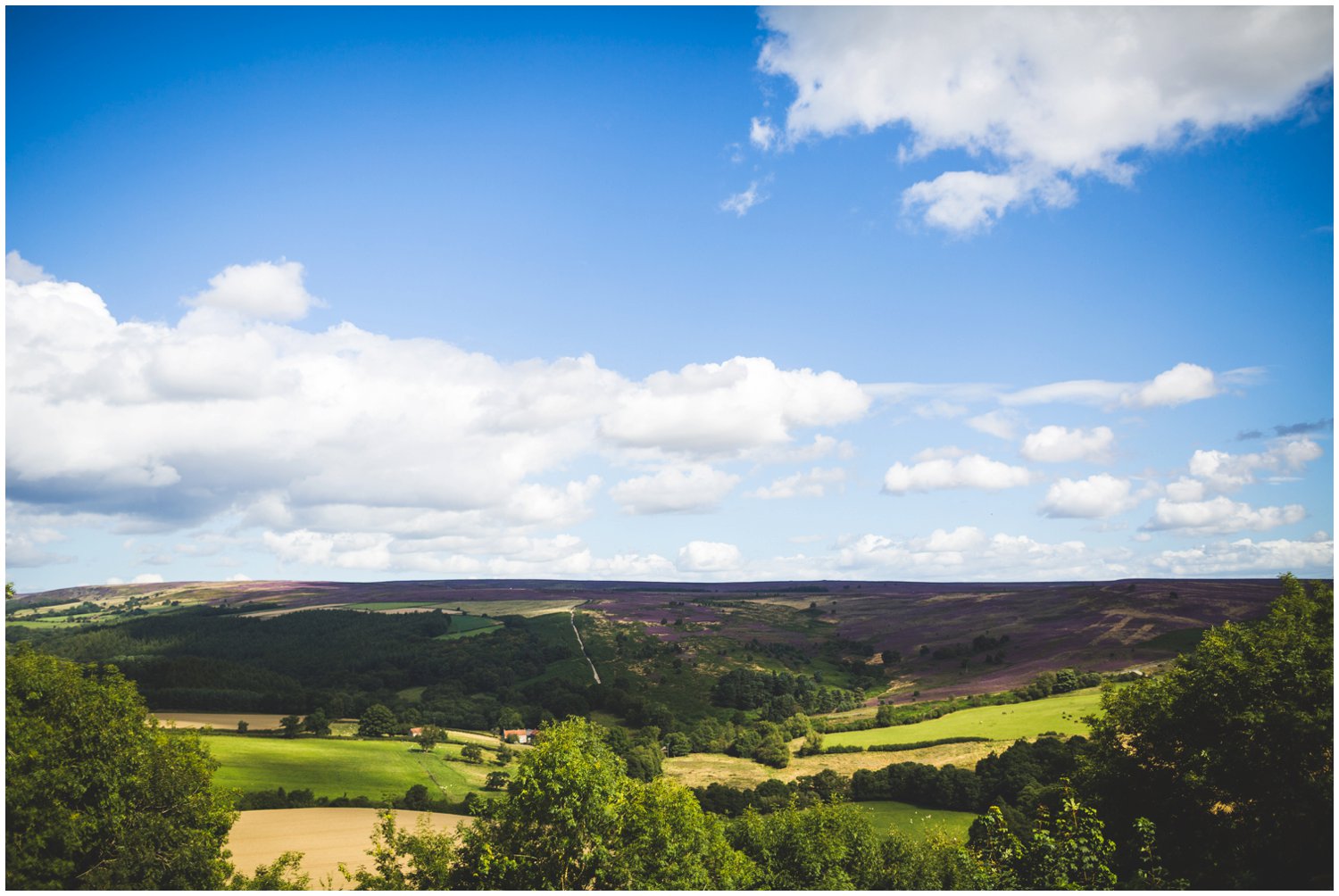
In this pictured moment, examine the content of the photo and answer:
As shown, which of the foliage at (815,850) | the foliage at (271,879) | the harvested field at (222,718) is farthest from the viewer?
the harvested field at (222,718)

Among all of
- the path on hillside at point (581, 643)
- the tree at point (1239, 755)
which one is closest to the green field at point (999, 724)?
the tree at point (1239, 755)

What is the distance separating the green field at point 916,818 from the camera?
59.6 metres

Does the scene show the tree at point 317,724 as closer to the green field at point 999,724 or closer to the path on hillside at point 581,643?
the path on hillside at point 581,643

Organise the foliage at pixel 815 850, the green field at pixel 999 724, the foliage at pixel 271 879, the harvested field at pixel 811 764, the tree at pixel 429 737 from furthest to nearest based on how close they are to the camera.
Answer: the tree at pixel 429 737, the green field at pixel 999 724, the harvested field at pixel 811 764, the foliage at pixel 815 850, the foliage at pixel 271 879

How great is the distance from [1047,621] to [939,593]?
67.0m

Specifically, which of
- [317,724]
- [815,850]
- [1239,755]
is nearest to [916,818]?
[815,850]

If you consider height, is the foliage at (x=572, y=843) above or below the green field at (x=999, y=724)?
above

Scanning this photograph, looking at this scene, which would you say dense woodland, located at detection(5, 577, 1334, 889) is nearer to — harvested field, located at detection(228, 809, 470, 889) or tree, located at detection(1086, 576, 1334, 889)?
tree, located at detection(1086, 576, 1334, 889)

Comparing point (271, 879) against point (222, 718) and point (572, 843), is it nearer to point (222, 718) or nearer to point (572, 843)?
point (572, 843)

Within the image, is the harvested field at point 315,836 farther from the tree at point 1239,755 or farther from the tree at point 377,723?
the tree at point 377,723

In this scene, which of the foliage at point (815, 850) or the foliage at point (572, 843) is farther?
the foliage at point (815, 850)

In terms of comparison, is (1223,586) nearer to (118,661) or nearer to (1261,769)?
(1261,769)

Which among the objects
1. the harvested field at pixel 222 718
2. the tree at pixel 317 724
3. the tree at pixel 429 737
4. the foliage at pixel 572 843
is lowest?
the tree at pixel 429 737

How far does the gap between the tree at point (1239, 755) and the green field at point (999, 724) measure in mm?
45274
